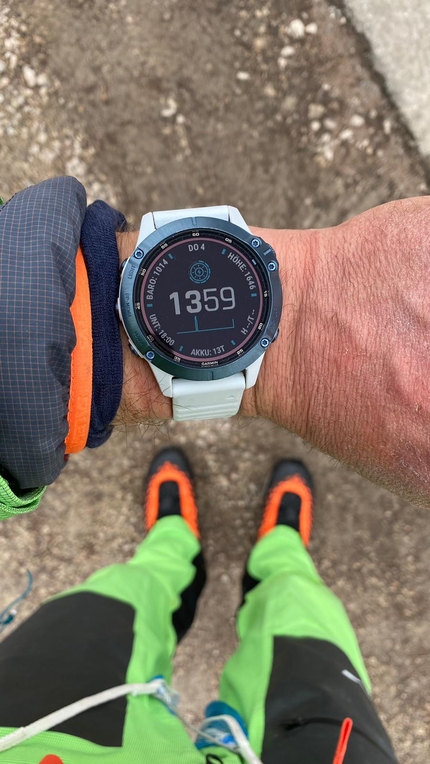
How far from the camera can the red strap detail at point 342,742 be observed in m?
1.38

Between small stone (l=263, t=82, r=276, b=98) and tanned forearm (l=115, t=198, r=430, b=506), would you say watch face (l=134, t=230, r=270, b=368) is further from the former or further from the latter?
small stone (l=263, t=82, r=276, b=98)

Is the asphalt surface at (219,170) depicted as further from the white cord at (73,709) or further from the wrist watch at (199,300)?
the wrist watch at (199,300)

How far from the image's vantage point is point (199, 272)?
4.12 ft

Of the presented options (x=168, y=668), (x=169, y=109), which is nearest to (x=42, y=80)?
(x=169, y=109)

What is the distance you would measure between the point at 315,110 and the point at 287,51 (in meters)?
0.25

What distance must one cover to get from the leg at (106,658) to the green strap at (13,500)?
56 cm

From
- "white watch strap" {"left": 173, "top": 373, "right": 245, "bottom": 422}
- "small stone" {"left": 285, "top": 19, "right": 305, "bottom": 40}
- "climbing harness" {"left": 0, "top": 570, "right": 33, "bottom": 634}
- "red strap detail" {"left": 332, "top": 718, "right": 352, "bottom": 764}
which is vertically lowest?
"climbing harness" {"left": 0, "top": 570, "right": 33, "bottom": 634}

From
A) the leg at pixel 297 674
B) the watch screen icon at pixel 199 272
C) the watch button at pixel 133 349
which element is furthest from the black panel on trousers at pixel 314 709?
the watch screen icon at pixel 199 272

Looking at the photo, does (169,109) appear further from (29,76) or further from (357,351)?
(357,351)

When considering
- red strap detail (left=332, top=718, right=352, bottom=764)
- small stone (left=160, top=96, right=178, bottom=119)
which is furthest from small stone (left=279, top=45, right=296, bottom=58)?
red strap detail (left=332, top=718, right=352, bottom=764)

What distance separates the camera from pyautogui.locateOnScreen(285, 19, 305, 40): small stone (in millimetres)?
2086

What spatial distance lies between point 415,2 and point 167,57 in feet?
3.36

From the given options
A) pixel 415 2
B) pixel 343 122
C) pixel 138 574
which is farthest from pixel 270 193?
pixel 138 574

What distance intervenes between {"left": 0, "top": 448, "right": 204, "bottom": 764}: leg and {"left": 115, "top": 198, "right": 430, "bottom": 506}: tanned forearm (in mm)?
737
